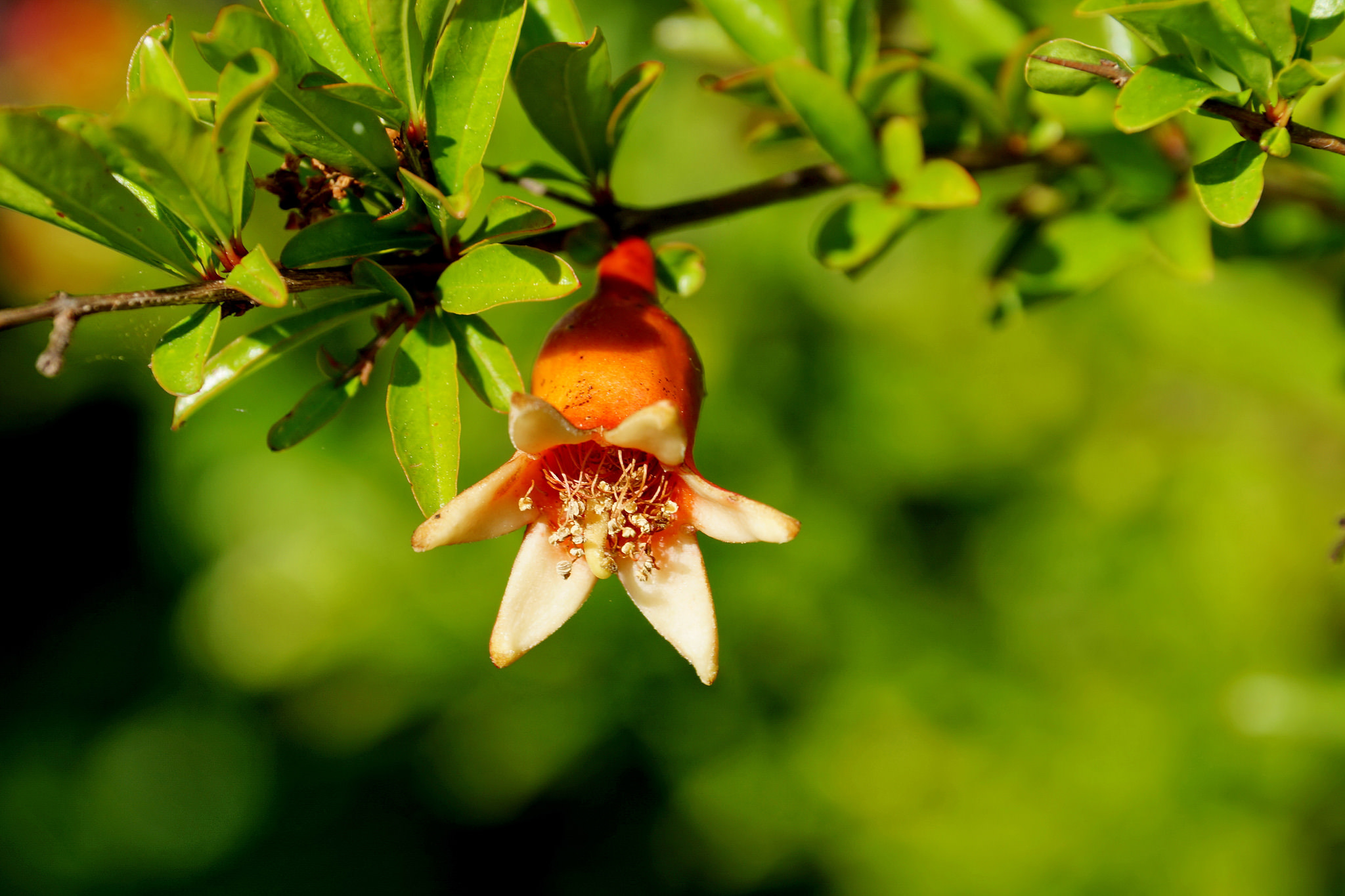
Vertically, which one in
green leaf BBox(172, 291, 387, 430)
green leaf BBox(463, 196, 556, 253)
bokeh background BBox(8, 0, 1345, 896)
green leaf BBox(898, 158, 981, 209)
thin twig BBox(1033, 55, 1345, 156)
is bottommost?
bokeh background BBox(8, 0, 1345, 896)

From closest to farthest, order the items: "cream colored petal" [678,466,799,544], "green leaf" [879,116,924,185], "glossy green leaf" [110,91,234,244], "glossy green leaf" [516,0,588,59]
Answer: "glossy green leaf" [110,91,234,244], "cream colored petal" [678,466,799,544], "glossy green leaf" [516,0,588,59], "green leaf" [879,116,924,185]

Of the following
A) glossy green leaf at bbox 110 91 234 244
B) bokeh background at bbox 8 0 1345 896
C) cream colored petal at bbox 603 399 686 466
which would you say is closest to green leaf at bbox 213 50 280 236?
glossy green leaf at bbox 110 91 234 244

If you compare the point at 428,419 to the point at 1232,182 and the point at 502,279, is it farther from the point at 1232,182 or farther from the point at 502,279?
the point at 1232,182

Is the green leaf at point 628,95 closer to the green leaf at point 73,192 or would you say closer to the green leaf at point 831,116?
the green leaf at point 831,116

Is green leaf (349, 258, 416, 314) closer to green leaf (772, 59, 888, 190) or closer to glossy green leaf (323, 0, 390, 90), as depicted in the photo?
glossy green leaf (323, 0, 390, 90)

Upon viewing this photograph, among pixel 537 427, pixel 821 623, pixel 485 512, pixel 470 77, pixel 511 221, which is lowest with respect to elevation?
pixel 821 623

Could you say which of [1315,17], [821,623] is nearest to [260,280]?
[1315,17]
